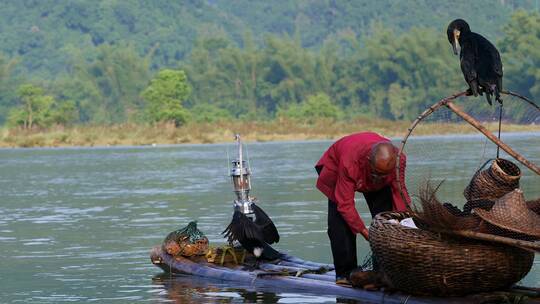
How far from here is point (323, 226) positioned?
1636 centimetres

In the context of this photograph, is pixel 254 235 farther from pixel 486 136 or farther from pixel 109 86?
pixel 109 86

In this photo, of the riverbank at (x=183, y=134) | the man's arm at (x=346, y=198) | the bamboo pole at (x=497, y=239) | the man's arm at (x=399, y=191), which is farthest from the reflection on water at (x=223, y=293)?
the riverbank at (x=183, y=134)

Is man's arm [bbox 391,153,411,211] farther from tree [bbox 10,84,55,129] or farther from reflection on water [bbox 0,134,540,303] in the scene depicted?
tree [bbox 10,84,55,129]

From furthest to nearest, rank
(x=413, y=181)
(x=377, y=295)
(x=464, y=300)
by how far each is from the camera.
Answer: (x=413, y=181) < (x=377, y=295) < (x=464, y=300)

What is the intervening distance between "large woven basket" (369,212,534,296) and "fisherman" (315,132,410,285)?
1.17 ft

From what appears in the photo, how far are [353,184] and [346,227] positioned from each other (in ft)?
1.59

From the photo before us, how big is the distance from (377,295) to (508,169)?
1313 mm

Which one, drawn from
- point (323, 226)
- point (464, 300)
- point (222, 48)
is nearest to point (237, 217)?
point (464, 300)

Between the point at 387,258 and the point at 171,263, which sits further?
the point at 171,263

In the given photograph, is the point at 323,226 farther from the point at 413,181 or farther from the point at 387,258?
the point at 387,258

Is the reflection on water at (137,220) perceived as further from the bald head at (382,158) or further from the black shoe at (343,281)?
the bald head at (382,158)

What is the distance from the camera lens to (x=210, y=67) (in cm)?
10106

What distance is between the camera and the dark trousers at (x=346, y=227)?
9.33 metres

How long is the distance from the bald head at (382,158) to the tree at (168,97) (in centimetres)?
7291
